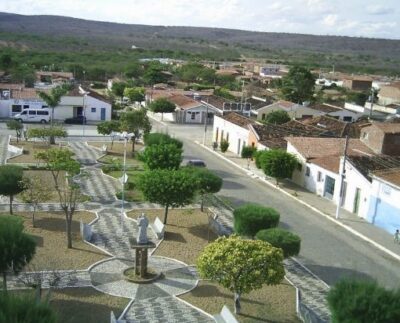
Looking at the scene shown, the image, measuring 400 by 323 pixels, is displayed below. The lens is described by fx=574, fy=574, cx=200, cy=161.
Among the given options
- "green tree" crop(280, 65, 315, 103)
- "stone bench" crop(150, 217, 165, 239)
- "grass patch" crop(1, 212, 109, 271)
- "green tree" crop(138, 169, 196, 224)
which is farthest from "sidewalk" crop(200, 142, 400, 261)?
"green tree" crop(280, 65, 315, 103)

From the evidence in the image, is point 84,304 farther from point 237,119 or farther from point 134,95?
point 134,95

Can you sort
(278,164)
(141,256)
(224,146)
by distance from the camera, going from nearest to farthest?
(141,256)
(278,164)
(224,146)

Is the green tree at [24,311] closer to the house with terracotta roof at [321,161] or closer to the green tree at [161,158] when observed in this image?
Answer: the green tree at [161,158]

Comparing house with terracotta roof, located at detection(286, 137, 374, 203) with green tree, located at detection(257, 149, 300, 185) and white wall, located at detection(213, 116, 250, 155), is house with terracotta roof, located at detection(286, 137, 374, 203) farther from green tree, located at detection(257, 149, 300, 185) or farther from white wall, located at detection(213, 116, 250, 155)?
white wall, located at detection(213, 116, 250, 155)

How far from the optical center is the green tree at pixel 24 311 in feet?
33.8

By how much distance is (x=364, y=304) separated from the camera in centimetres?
1389

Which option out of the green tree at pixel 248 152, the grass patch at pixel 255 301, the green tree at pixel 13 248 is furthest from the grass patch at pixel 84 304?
the green tree at pixel 248 152

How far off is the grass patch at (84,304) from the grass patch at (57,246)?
4.97ft

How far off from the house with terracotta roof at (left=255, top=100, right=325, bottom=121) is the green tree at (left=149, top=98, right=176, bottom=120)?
8740 millimetres

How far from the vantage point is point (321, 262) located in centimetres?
2244

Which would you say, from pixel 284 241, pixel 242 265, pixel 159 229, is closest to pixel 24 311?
pixel 242 265

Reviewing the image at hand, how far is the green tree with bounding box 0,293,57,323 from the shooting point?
1030 centimetres

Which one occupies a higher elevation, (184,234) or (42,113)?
(42,113)

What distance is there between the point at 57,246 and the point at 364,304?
12.1 meters
